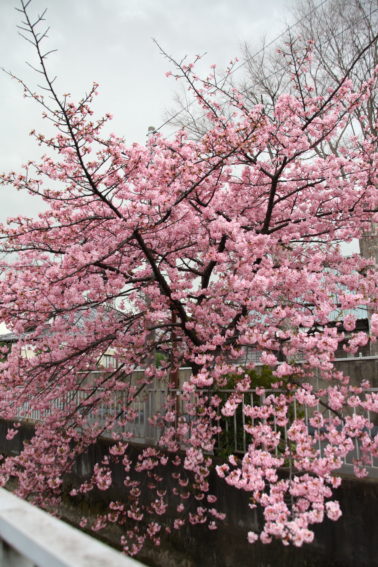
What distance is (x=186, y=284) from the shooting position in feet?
22.6

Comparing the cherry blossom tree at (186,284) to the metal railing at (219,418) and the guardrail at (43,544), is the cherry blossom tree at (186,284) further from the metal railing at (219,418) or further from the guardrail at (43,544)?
the guardrail at (43,544)

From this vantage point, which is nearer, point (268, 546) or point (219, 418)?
point (268, 546)

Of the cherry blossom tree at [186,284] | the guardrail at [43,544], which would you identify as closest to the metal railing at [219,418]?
the cherry blossom tree at [186,284]

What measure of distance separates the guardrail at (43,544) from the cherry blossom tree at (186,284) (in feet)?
12.3

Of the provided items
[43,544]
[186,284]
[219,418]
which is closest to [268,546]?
[219,418]

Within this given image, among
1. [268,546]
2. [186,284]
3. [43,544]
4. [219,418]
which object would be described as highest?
[186,284]

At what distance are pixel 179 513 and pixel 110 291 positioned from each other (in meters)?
3.34

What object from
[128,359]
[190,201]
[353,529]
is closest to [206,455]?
[128,359]

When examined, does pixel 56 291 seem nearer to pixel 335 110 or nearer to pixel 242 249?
pixel 242 249

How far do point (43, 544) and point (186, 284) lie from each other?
5876 mm

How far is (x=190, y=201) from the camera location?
23.5 ft

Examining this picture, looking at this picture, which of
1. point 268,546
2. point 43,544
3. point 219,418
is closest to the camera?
point 43,544

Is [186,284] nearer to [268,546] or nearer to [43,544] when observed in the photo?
[268,546]

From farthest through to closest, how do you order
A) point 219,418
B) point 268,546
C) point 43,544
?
1. point 219,418
2. point 268,546
3. point 43,544
